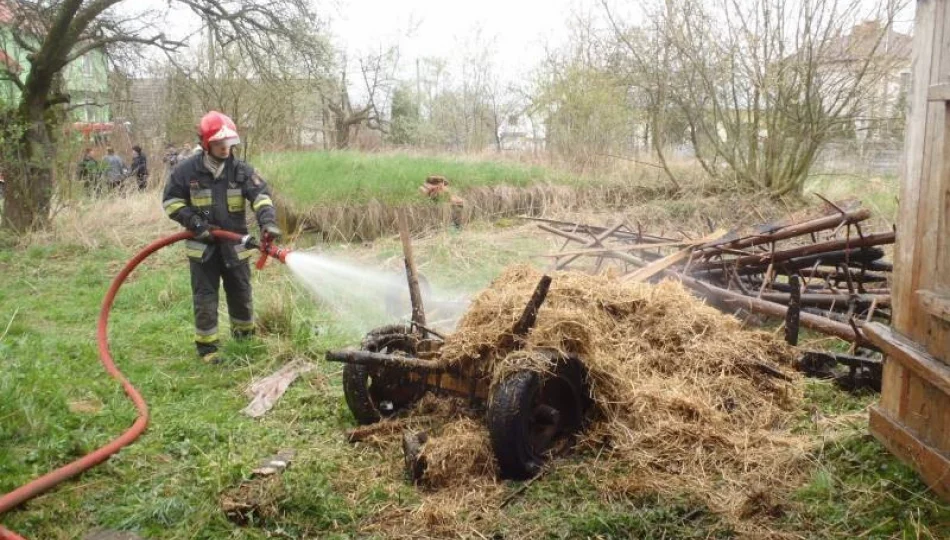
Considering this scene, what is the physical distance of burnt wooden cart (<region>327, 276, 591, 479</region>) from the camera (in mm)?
3684

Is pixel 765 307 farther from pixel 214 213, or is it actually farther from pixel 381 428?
pixel 214 213

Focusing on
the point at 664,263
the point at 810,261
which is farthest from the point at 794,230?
the point at 664,263

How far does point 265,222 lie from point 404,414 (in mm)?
2123

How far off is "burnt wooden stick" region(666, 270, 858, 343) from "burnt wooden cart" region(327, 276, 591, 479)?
7.35 feet

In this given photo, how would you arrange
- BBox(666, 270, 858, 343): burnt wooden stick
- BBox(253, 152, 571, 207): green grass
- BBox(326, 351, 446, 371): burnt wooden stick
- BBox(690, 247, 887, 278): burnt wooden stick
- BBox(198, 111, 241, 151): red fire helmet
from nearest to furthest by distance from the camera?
BBox(326, 351, 446, 371): burnt wooden stick → BBox(666, 270, 858, 343): burnt wooden stick → BBox(198, 111, 241, 151): red fire helmet → BBox(690, 247, 887, 278): burnt wooden stick → BBox(253, 152, 571, 207): green grass

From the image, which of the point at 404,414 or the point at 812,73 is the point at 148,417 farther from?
the point at 812,73

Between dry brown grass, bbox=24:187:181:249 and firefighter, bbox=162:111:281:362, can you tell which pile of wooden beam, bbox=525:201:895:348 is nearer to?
firefighter, bbox=162:111:281:362

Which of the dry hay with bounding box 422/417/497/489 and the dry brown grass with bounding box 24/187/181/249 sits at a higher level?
the dry brown grass with bounding box 24/187/181/249

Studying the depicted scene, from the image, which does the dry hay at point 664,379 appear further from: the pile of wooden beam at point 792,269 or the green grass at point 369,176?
the green grass at point 369,176

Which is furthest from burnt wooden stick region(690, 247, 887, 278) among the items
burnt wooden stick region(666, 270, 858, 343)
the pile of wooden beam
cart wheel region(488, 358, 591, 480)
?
cart wheel region(488, 358, 591, 480)

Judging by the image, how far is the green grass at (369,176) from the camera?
41.7ft

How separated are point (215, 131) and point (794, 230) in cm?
494

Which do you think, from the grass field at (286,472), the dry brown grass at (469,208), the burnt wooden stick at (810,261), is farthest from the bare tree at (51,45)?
the burnt wooden stick at (810,261)

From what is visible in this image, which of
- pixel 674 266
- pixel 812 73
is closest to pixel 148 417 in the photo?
pixel 674 266
